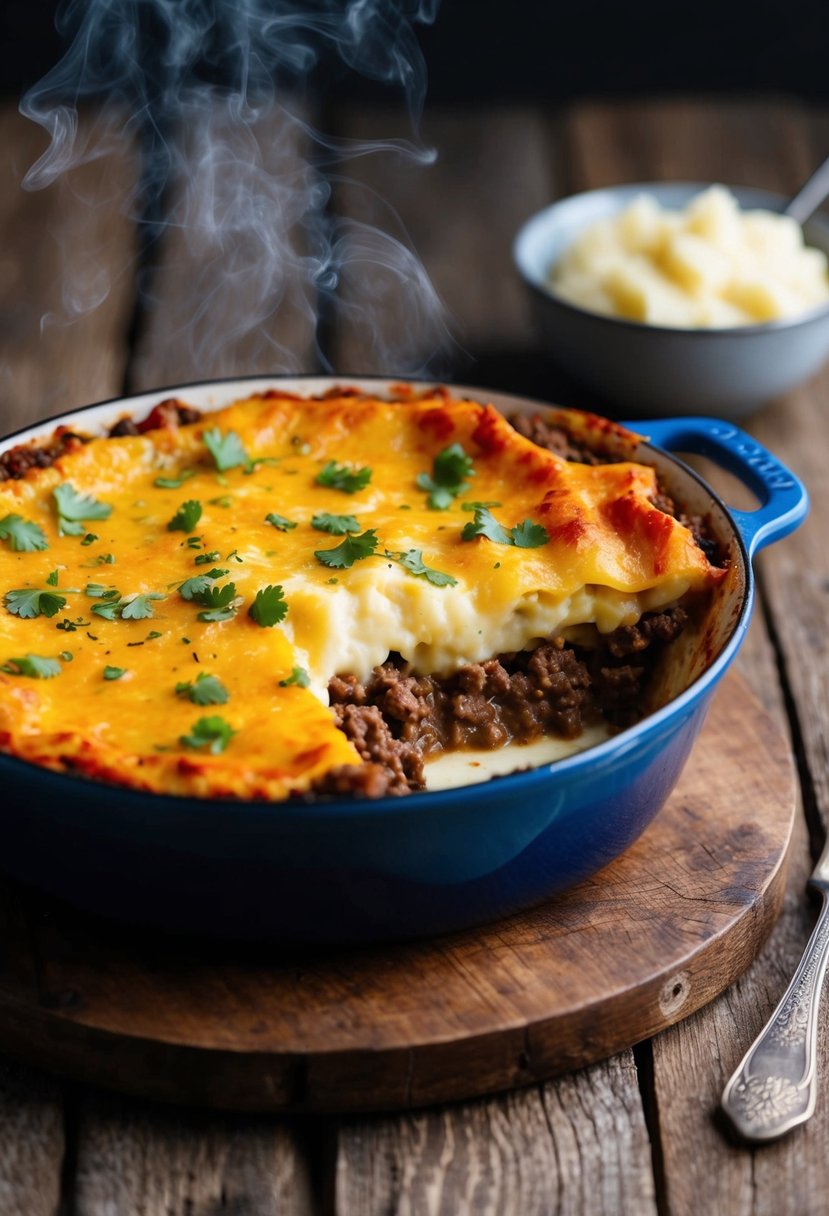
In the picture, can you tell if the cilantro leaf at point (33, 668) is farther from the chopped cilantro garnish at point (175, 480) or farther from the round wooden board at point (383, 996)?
the chopped cilantro garnish at point (175, 480)

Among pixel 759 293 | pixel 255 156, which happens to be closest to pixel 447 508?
pixel 759 293

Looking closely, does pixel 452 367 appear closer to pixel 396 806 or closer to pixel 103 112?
pixel 103 112

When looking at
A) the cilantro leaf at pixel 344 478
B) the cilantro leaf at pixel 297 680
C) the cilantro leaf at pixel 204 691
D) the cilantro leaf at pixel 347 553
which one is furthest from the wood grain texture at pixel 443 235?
the cilantro leaf at pixel 204 691


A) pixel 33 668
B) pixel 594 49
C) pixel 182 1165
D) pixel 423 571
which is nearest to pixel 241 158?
pixel 594 49

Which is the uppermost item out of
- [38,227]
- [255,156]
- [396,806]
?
[396,806]

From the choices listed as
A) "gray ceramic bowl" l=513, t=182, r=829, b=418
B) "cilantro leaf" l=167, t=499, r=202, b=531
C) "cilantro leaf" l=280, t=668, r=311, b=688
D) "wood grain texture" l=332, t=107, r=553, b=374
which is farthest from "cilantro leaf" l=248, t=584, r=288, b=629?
"wood grain texture" l=332, t=107, r=553, b=374

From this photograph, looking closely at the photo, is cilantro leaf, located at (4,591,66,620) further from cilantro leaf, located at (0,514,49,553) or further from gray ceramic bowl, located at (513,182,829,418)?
gray ceramic bowl, located at (513,182,829,418)
